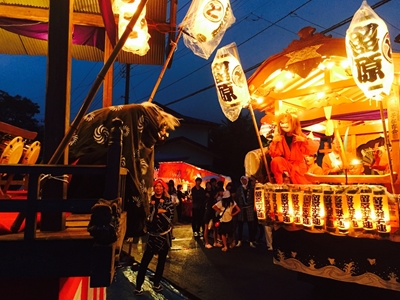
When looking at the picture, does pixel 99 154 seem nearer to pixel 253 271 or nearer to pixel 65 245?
pixel 65 245

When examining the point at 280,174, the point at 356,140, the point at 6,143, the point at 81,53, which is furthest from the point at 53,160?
the point at 356,140

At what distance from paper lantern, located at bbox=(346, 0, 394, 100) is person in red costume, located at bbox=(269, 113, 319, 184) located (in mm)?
2144

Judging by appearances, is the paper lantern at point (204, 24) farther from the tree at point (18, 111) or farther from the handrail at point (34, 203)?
the tree at point (18, 111)

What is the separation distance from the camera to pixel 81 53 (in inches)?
299

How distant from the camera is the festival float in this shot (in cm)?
491

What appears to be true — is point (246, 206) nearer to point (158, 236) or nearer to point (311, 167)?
point (311, 167)

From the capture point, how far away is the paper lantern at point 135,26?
5.05 metres

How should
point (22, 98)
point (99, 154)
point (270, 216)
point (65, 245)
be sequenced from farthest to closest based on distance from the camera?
point (22, 98)
point (270, 216)
point (99, 154)
point (65, 245)

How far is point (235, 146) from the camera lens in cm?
3256

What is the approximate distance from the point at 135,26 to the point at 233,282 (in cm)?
545

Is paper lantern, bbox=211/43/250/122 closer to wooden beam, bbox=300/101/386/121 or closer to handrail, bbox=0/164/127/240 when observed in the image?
wooden beam, bbox=300/101/386/121

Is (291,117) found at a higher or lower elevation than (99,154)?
higher

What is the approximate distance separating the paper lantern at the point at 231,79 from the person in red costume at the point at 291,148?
1.03 metres

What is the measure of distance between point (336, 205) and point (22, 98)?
29.1 metres
